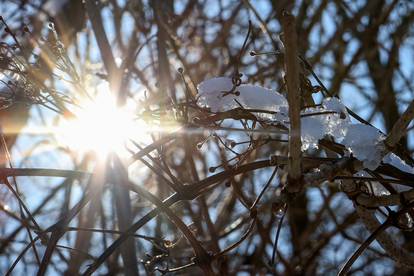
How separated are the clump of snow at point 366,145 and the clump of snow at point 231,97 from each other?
0.17 metres

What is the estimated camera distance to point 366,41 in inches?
156

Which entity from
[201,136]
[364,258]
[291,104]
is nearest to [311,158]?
[291,104]

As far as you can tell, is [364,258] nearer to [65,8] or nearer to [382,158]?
[65,8]

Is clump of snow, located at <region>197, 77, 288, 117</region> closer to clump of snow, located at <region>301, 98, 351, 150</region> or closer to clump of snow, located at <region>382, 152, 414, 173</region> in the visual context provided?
clump of snow, located at <region>301, 98, 351, 150</region>

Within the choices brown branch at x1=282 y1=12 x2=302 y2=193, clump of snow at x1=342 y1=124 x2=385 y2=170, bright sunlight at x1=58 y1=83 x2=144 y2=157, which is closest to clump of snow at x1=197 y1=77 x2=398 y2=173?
clump of snow at x1=342 y1=124 x2=385 y2=170

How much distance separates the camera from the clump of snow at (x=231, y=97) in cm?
130

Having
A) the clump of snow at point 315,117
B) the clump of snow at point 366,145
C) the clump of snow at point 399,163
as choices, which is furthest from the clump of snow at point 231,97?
the clump of snow at point 399,163

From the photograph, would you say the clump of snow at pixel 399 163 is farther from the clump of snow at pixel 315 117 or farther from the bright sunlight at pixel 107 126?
the bright sunlight at pixel 107 126

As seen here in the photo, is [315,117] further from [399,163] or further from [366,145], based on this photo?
[399,163]

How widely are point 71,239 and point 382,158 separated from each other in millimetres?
3361

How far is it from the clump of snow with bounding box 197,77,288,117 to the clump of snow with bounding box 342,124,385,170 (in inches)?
6.7

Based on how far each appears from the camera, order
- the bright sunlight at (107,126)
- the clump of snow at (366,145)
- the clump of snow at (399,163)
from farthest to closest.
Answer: the bright sunlight at (107,126) < the clump of snow at (399,163) < the clump of snow at (366,145)

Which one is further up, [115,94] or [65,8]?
[65,8]

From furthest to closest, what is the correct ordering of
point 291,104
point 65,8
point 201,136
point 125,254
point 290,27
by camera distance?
point 65,8 < point 125,254 < point 201,136 < point 291,104 < point 290,27
